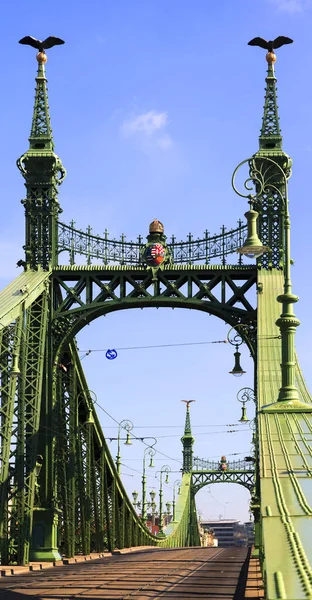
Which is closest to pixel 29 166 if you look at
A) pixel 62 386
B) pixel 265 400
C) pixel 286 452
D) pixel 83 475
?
pixel 62 386

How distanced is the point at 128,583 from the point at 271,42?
2575 cm

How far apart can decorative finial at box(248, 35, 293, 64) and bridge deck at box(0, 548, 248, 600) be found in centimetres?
2107

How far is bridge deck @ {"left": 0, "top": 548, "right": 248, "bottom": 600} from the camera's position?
26750 mm

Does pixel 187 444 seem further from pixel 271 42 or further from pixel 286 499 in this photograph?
pixel 286 499

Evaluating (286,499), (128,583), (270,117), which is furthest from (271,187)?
(286,499)

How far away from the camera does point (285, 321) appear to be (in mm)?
28328

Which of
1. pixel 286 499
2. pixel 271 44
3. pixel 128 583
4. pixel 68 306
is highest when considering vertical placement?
pixel 271 44

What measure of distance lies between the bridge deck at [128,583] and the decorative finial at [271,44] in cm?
2107

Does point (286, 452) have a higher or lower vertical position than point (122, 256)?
lower

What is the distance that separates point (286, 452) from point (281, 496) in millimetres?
4774

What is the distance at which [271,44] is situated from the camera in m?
48.4

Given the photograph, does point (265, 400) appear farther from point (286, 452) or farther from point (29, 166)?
point (29, 166)

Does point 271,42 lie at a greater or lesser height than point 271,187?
greater

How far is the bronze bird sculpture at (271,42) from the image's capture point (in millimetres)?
48469
